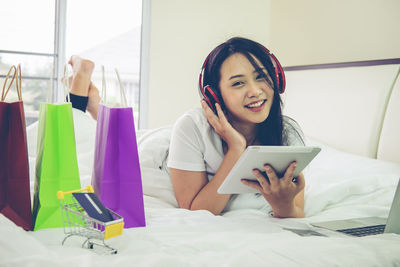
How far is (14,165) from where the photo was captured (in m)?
0.82

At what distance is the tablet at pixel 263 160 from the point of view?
3.01 ft

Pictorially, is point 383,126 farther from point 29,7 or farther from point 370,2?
point 29,7

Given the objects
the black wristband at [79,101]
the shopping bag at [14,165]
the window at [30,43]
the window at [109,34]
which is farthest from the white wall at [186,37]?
the shopping bag at [14,165]

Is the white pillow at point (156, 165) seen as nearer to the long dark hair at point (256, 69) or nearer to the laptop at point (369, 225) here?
the long dark hair at point (256, 69)

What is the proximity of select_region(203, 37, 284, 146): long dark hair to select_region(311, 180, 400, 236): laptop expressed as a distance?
0.38 m

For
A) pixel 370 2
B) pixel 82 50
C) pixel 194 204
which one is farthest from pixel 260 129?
pixel 82 50

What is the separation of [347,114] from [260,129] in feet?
2.24

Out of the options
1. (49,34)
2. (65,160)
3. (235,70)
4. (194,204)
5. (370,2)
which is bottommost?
(194,204)

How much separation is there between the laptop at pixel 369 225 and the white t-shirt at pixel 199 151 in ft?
0.87

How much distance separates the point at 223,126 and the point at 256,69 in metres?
0.21

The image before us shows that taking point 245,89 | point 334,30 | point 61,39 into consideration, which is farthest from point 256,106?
point 61,39

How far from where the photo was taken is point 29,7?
3057 millimetres

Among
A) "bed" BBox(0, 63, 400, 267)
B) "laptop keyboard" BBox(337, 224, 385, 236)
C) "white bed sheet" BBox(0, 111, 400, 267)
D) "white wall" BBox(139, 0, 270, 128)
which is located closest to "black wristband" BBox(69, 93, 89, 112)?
"bed" BBox(0, 63, 400, 267)

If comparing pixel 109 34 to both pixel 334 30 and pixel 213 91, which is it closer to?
pixel 334 30
